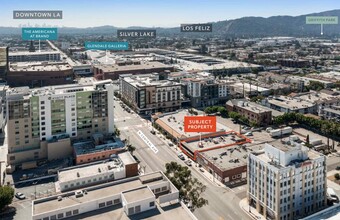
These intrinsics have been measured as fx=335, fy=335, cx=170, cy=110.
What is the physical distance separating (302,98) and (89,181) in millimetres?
42974

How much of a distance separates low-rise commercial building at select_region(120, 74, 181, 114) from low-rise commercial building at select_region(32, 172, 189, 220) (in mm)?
33194

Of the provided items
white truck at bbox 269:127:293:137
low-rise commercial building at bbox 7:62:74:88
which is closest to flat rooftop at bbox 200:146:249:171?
white truck at bbox 269:127:293:137

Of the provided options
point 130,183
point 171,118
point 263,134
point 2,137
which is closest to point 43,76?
point 2,137

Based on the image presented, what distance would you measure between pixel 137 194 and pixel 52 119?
770 inches

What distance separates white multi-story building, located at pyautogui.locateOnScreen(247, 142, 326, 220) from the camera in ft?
81.9

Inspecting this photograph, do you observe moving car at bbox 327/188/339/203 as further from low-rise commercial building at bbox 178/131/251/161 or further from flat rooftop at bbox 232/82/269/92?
flat rooftop at bbox 232/82/269/92

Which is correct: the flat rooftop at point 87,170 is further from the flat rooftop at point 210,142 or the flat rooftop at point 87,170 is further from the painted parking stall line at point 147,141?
the flat rooftop at point 210,142

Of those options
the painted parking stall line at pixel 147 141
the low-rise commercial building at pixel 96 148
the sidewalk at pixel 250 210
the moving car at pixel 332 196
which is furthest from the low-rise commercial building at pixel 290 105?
the low-rise commercial building at pixel 96 148

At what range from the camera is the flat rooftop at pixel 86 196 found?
2214 centimetres

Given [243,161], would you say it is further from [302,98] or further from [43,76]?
[43,76]

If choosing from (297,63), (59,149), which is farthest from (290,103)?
(297,63)

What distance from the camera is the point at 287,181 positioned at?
2486 cm

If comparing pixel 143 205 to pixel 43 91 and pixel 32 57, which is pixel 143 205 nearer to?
pixel 43 91

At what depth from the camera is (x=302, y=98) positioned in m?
58.8
